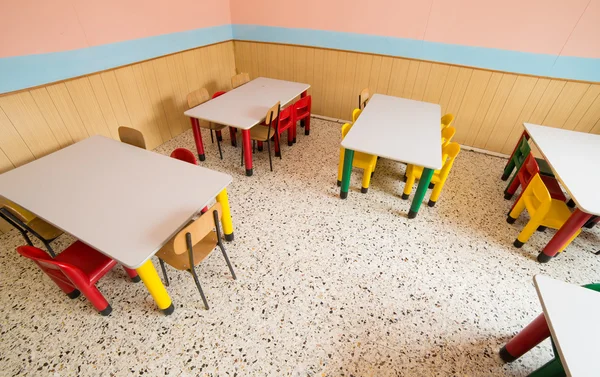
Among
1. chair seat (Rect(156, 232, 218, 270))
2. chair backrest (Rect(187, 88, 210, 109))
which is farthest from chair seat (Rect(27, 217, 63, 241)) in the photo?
chair backrest (Rect(187, 88, 210, 109))

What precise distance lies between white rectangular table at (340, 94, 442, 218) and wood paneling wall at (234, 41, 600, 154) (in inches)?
26.8

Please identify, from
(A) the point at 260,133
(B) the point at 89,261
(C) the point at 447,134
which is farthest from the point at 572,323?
(A) the point at 260,133

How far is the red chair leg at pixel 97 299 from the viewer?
5.24 feet

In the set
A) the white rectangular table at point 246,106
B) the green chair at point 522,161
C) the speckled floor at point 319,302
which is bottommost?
the speckled floor at point 319,302

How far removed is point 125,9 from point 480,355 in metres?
4.37

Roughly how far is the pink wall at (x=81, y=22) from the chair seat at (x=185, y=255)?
2058mm

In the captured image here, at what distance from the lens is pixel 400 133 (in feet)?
8.39

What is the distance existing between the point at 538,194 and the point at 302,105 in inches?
101

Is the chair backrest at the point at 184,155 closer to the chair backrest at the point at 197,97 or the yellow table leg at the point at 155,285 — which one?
the yellow table leg at the point at 155,285

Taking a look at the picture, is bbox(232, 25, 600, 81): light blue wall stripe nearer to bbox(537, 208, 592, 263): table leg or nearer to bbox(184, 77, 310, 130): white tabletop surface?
bbox(184, 77, 310, 130): white tabletop surface

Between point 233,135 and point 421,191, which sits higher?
point 421,191

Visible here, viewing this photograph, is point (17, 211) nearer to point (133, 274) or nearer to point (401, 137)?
point (133, 274)

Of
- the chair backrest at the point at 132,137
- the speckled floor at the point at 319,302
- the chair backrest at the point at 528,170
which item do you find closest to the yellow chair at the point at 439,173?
the speckled floor at the point at 319,302

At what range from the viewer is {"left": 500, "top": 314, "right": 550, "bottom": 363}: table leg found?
4.52 ft
